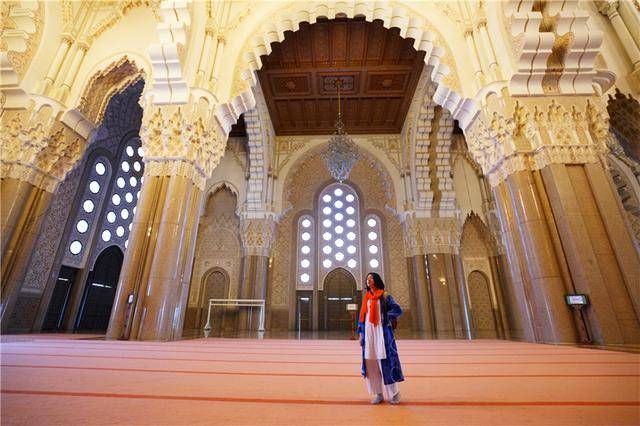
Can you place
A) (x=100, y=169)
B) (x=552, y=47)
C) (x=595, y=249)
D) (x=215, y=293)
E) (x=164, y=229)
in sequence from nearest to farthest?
(x=595, y=249)
(x=164, y=229)
(x=552, y=47)
(x=100, y=169)
(x=215, y=293)

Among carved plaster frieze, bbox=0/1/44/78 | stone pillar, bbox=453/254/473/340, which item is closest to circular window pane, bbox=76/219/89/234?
carved plaster frieze, bbox=0/1/44/78

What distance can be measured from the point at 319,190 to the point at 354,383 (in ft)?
34.6

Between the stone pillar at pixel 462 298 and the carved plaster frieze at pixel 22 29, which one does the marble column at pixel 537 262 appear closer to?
the stone pillar at pixel 462 298

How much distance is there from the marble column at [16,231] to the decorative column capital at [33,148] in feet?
0.60

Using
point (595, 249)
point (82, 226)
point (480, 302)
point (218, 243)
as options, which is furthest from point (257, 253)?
point (595, 249)

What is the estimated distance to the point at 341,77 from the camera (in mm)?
9203

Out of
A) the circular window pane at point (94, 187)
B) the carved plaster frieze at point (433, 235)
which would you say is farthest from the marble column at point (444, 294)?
the circular window pane at point (94, 187)

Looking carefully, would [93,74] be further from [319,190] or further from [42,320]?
[319,190]

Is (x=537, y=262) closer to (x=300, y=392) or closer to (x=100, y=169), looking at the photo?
(x=300, y=392)

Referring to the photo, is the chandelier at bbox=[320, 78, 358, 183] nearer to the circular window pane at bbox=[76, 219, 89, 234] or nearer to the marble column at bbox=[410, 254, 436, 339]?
the marble column at bbox=[410, 254, 436, 339]

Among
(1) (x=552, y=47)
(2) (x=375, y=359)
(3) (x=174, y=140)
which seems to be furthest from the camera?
(3) (x=174, y=140)

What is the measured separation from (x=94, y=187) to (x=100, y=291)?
3.19 metres

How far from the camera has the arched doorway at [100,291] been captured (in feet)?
29.6

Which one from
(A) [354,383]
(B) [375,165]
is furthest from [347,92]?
(A) [354,383]
